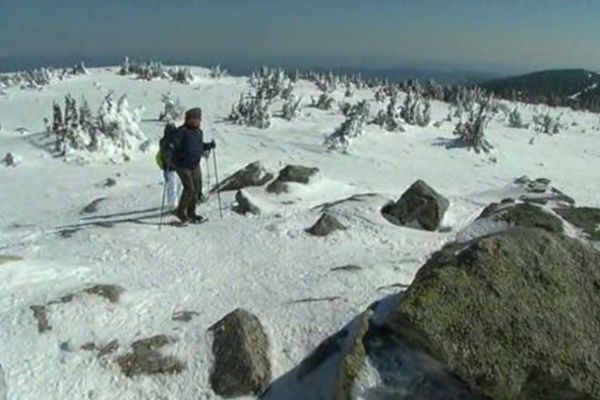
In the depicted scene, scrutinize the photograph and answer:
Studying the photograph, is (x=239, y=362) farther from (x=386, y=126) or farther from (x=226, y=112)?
(x=226, y=112)

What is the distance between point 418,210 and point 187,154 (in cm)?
461

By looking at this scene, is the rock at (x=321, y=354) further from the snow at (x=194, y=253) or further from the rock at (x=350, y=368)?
the rock at (x=350, y=368)

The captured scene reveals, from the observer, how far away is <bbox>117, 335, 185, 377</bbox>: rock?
7840 mm

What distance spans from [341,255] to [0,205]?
9.78 m

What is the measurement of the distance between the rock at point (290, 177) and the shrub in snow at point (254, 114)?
438 inches

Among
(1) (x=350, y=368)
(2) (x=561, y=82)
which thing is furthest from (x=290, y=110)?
(2) (x=561, y=82)

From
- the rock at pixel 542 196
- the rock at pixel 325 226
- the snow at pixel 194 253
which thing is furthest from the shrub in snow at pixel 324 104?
the rock at pixel 325 226

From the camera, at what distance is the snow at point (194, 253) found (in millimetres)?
8039

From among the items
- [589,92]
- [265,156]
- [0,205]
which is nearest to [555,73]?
[589,92]

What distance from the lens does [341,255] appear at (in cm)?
1146

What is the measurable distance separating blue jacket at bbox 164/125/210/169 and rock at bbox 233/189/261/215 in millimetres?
1411

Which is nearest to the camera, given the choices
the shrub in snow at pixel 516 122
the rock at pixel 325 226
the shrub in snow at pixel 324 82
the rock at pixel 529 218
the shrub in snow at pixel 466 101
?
the rock at pixel 529 218

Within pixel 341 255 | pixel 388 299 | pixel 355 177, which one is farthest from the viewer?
pixel 355 177

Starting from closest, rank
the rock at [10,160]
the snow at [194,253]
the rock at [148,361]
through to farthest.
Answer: the rock at [148,361] < the snow at [194,253] < the rock at [10,160]
